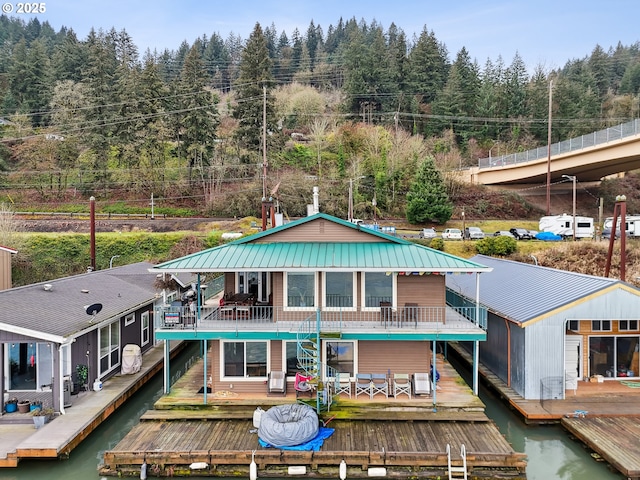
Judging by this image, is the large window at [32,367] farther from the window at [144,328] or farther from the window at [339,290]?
the window at [339,290]

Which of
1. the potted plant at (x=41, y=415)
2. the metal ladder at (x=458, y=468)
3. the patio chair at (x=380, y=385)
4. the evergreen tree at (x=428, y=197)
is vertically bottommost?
the metal ladder at (x=458, y=468)

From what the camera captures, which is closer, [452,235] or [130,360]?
[130,360]

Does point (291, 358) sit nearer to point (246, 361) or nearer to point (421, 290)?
point (246, 361)

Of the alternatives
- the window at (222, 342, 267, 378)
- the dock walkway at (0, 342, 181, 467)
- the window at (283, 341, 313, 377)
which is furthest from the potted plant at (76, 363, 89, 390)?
the window at (283, 341, 313, 377)

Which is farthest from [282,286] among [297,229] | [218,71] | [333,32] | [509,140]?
[333,32]

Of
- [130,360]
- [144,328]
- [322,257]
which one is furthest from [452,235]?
[130,360]

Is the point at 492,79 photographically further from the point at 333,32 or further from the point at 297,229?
the point at 297,229

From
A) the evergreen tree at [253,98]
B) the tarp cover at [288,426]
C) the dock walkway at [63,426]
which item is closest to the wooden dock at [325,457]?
the tarp cover at [288,426]
